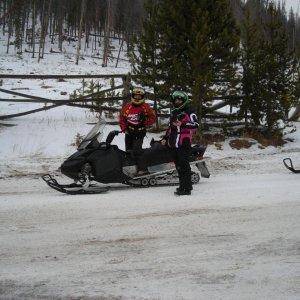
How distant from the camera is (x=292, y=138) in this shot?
12398 mm

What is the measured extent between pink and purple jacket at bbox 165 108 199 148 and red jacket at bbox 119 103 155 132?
4.20 feet

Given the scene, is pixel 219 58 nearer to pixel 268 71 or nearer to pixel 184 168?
pixel 268 71

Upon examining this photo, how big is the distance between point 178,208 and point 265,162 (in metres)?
4.49

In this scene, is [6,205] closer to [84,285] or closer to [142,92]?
[84,285]

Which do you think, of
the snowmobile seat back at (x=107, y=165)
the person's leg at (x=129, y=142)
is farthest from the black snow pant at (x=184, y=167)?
the person's leg at (x=129, y=142)

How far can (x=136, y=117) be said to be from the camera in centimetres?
822

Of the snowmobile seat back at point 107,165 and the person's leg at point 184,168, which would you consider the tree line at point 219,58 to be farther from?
the snowmobile seat back at point 107,165

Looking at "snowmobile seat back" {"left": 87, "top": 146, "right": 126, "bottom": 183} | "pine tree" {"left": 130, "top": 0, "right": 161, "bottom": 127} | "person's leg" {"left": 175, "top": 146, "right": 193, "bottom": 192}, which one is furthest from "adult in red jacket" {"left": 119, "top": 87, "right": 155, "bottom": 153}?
"pine tree" {"left": 130, "top": 0, "right": 161, "bottom": 127}

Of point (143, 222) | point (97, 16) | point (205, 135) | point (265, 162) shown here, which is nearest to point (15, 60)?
point (97, 16)

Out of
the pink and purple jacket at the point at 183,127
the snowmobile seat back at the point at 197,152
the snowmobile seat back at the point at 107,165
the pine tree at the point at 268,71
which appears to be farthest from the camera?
the pine tree at the point at 268,71

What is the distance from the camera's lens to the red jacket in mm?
8211

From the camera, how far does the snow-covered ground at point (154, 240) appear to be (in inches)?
140

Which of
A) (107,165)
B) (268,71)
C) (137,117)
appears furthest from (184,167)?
(268,71)

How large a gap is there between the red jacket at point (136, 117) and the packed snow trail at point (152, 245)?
1842 millimetres
